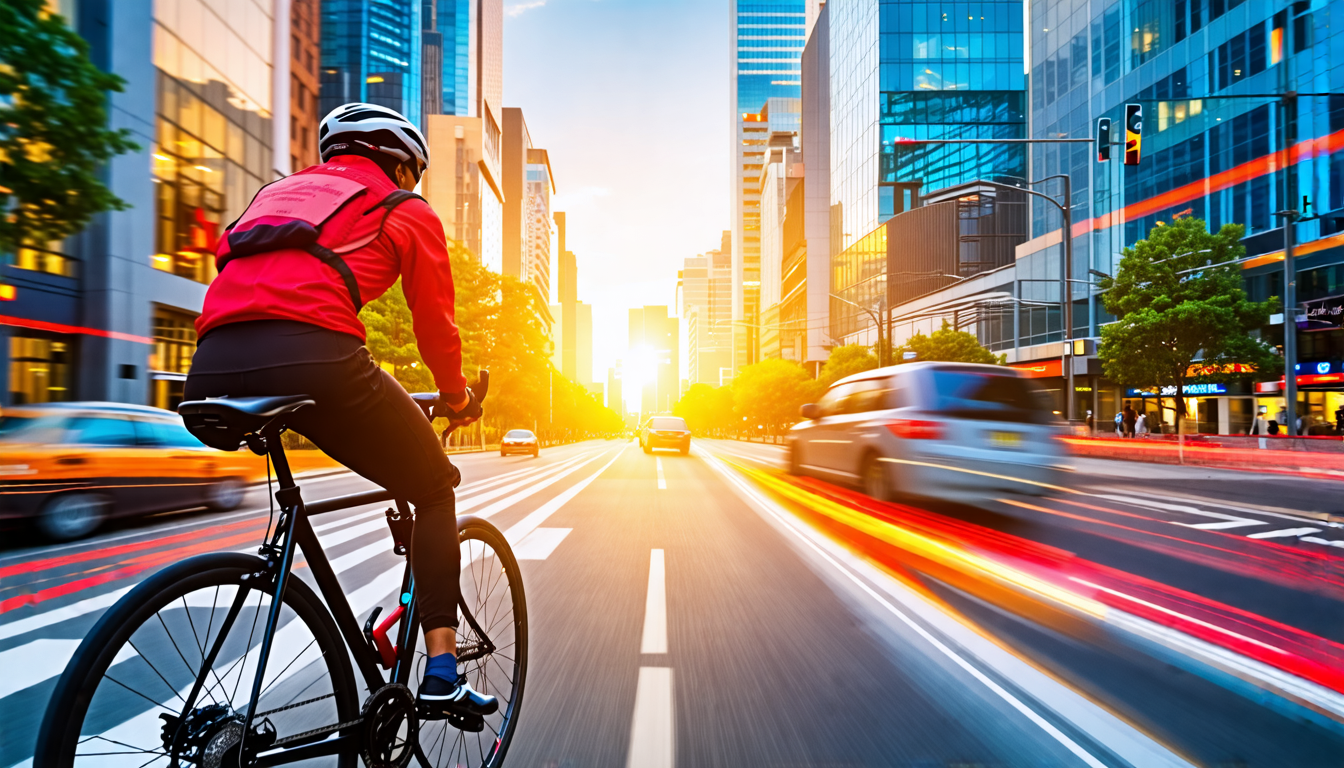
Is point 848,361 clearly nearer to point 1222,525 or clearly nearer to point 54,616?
point 1222,525

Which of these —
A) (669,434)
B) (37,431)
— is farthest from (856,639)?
(669,434)

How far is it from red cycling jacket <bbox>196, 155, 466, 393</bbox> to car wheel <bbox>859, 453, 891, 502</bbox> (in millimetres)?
7180

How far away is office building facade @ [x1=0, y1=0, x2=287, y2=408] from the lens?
435 inches

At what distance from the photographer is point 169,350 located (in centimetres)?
2002

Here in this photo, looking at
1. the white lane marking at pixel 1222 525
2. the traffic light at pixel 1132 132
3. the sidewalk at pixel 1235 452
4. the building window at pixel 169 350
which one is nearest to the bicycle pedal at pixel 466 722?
the white lane marking at pixel 1222 525

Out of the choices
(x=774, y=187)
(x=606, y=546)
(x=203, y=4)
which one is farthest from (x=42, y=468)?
(x=774, y=187)

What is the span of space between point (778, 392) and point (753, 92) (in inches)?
5043

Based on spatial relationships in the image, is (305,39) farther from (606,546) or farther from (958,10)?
(958,10)

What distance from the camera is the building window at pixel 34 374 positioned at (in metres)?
12.3

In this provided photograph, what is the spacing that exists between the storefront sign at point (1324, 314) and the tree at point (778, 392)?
3592cm

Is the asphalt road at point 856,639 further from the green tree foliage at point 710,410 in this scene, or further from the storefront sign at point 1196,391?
the green tree foliage at point 710,410

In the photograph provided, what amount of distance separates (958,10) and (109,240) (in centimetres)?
7049

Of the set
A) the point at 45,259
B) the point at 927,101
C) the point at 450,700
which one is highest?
the point at 927,101

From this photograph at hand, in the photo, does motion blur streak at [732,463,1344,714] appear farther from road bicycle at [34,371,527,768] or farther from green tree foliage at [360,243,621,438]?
green tree foliage at [360,243,621,438]
